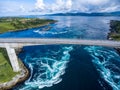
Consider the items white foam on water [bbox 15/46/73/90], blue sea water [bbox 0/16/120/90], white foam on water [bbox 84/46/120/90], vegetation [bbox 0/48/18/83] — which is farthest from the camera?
white foam on water [bbox 84/46/120/90]

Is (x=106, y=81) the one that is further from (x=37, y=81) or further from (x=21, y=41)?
(x=21, y=41)

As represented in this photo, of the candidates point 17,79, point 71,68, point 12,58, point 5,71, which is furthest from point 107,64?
point 5,71

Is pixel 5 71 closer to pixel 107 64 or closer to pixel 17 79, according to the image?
pixel 17 79

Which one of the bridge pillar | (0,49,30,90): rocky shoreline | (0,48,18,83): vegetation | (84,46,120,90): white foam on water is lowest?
(84,46,120,90): white foam on water

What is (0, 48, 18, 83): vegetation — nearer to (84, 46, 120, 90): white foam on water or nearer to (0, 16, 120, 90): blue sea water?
(0, 16, 120, 90): blue sea water

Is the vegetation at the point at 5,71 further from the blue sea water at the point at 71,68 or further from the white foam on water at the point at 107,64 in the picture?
the white foam on water at the point at 107,64

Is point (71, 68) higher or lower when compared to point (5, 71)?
lower

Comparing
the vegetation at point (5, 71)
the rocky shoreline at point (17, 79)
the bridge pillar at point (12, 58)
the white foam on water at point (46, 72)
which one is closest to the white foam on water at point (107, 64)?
the white foam on water at point (46, 72)

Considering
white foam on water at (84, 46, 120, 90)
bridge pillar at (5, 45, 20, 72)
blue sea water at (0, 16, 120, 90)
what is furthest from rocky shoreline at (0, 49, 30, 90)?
white foam on water at (84, 46, 120, 90)

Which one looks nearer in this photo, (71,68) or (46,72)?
(46,72)

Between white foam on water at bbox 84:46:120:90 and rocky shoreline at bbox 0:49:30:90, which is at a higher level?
rocky shoreline at bbox 0:49:30:90
